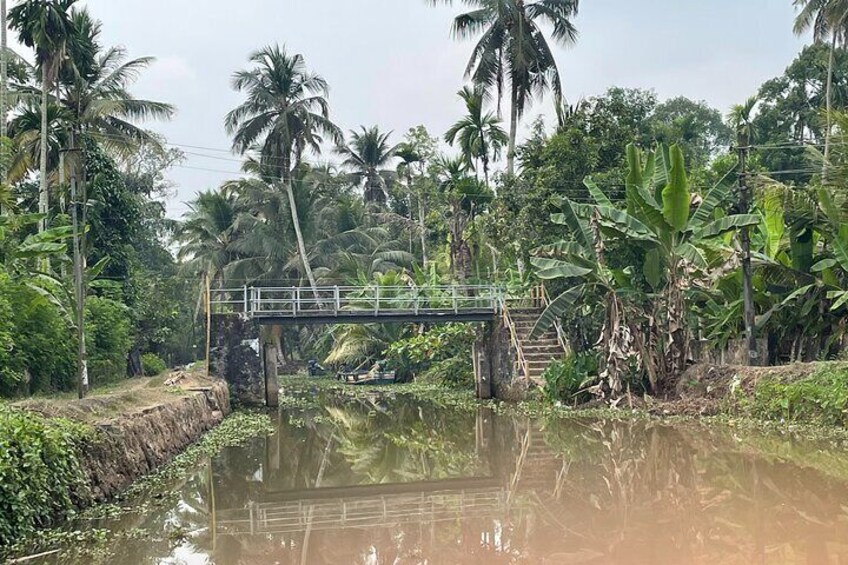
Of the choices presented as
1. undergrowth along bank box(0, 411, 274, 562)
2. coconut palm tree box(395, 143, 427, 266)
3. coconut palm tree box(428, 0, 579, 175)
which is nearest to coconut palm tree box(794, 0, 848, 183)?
coconut palm tree box(428, 0, 579, 175)

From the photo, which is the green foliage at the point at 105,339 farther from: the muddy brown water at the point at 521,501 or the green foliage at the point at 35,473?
the green foliage at the point at 35,473

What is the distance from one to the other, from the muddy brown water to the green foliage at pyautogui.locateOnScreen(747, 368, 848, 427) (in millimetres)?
995

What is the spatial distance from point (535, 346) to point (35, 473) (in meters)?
15.5

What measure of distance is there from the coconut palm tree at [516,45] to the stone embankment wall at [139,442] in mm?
15559

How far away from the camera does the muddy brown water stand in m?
7.23

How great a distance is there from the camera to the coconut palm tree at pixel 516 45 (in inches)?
1033

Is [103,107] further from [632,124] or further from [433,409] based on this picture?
[632,124]

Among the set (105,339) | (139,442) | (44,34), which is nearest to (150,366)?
(105,339)

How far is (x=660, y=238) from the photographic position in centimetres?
1605

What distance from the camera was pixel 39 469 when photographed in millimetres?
7766

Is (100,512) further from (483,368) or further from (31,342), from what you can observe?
(483,368)

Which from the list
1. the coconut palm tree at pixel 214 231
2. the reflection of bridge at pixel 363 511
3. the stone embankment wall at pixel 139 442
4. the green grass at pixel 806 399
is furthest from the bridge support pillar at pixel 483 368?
the coconut palm tree at pixel 214 231

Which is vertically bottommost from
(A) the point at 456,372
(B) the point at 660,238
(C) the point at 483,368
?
(A) the point at 456,372

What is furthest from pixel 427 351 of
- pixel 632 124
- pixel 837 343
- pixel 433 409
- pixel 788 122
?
pixel 788 122
